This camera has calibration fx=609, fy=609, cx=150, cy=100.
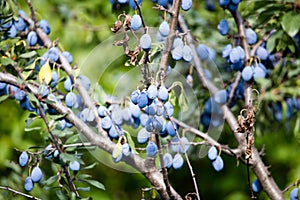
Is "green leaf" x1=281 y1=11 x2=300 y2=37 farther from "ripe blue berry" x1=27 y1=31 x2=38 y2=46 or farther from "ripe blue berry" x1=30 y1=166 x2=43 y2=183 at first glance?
"ripe blue berry" x1=30 y1=166 x2=43 y2=183

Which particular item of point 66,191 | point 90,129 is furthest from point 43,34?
point 66,191

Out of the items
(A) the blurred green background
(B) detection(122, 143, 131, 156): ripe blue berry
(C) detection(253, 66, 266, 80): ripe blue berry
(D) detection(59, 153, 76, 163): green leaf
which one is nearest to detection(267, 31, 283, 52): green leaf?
(C) detection(253, 66, 266, 80): ripe blue berry

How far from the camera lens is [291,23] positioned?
69.6 inches

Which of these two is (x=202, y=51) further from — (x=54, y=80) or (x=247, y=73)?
(x=54, y=80)

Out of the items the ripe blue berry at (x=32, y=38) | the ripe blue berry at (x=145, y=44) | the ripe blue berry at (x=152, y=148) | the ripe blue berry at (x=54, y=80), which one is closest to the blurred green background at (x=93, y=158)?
the ripe blue berry at (x=32, y=38)

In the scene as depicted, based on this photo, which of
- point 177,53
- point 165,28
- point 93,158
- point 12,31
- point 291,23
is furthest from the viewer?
point 93,158

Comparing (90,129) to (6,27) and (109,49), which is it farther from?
(109,49)

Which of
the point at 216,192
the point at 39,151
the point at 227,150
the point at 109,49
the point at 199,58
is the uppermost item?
the point at 109,49

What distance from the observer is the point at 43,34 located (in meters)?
1.74

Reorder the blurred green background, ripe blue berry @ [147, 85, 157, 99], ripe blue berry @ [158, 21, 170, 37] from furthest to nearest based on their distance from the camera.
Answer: the blurred green background < ripe blue berry @ [158, 21, 170, 37] < ripe blue berry @ [147, 85, 157, 99]

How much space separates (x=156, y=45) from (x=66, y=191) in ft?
1.39

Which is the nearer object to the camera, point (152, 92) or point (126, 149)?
point (152, 92)

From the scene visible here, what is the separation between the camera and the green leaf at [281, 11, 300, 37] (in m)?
1.75

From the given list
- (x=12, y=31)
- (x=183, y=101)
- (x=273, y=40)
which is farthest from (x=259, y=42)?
(x=12, y=31)
